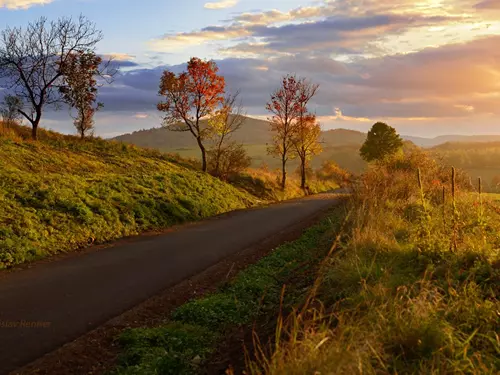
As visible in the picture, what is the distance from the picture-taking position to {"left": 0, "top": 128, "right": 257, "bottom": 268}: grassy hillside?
464 inches

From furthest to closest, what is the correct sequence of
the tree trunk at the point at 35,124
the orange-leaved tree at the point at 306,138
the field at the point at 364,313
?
the orange-leaved tree at the point at 306,138 → the tree trunk at the point at 35,124 → the field at the point at 364,313

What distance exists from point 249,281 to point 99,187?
10007 millimetres

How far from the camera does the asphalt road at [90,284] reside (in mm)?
6332

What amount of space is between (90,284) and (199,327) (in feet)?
10.9

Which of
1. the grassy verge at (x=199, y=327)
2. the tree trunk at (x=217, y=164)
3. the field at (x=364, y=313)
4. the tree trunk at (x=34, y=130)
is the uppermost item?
the tree trunk at (x=34, y=130)

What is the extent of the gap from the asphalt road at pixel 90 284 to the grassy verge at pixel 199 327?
1.15m

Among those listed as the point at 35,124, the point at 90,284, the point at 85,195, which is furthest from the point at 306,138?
the point at 90,284

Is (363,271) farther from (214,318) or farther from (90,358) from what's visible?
(90,358)

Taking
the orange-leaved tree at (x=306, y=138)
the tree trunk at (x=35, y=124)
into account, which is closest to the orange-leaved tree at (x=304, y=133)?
the orange-leaved tree at (x=306, y=138)

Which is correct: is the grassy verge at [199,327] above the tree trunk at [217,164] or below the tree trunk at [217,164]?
below

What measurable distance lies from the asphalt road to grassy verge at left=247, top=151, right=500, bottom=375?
126 inches

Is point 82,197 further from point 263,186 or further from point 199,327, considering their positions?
point 263,186

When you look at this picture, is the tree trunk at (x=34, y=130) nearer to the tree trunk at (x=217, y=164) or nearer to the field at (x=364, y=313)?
the tree trunk at (x=217, y=164)

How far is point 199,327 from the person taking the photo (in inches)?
263
